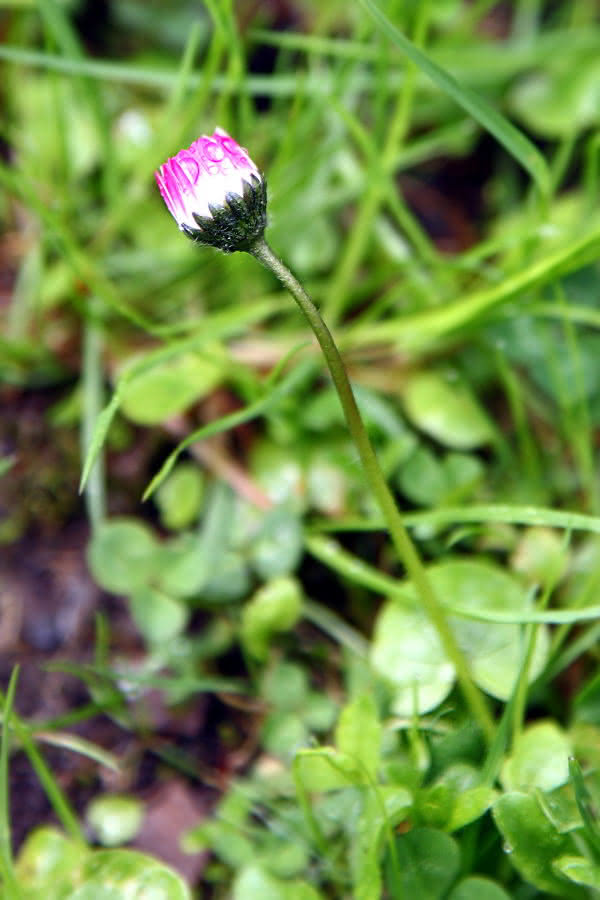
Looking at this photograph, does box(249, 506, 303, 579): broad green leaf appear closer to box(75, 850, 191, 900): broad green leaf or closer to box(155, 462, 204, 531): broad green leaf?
box(155, 462, 204, 531): broad green leaf

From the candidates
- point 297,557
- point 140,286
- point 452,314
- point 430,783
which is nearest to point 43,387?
point 140,286

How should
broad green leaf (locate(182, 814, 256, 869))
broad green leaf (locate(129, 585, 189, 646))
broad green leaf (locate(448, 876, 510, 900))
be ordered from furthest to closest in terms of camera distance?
broad green leaf (locate(129, 585, 189, 646))
broad green leaf (locate(182, 814, 256, 869))
broad green leaf (locate(448, 876, 510, 900))

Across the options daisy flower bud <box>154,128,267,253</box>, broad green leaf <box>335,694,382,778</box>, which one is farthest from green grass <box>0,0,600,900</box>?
daisy flower bud <box>154,128,267,253</box>

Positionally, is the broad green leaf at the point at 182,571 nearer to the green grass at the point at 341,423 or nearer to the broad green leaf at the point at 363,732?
the green grass at the point at 341,423

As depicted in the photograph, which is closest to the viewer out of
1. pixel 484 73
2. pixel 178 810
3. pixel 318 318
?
pixel 318 318

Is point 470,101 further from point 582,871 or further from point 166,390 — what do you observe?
point 582,871

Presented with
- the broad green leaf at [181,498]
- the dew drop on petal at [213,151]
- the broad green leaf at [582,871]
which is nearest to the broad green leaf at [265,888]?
the broad green leaf at [582,871]

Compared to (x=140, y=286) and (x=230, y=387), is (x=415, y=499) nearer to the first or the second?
(x=230, y=387)
